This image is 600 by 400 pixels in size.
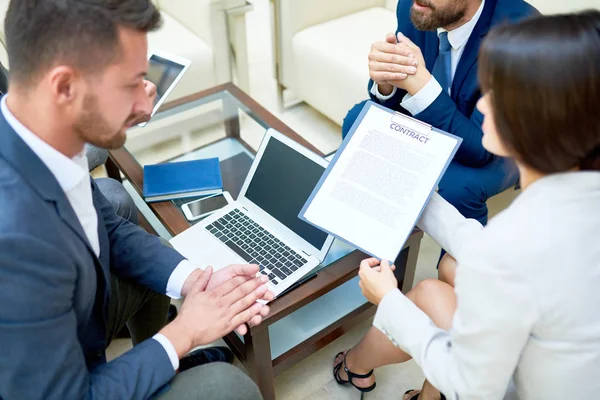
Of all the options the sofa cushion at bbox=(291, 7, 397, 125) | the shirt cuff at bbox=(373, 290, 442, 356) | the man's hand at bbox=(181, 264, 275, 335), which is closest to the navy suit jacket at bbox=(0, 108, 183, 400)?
the man's hand at bbox=(181, 264, 275, 335)

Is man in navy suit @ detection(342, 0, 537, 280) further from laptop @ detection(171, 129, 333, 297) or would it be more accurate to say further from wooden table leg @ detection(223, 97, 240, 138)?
wooden table leg @ detection(223, 97, 240, 138)

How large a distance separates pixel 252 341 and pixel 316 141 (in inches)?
53.9

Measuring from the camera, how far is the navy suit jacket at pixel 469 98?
1427 millimetres

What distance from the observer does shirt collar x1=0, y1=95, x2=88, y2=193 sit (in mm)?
861

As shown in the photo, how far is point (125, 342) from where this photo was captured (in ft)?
5.27

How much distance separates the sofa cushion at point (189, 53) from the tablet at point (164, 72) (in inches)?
19.9

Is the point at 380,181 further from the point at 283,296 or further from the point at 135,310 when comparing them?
the point at 135,310

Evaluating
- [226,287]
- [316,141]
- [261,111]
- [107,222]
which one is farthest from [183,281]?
[316,141]

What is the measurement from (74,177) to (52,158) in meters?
0.06

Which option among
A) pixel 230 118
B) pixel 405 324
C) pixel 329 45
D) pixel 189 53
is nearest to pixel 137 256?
pixel 405 324

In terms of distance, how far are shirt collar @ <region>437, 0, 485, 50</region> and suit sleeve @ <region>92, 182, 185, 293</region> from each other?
3.31 ft

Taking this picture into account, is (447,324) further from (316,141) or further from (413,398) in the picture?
(316,141)

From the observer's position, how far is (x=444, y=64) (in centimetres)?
158

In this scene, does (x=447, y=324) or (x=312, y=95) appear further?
(x=312, y=95)
